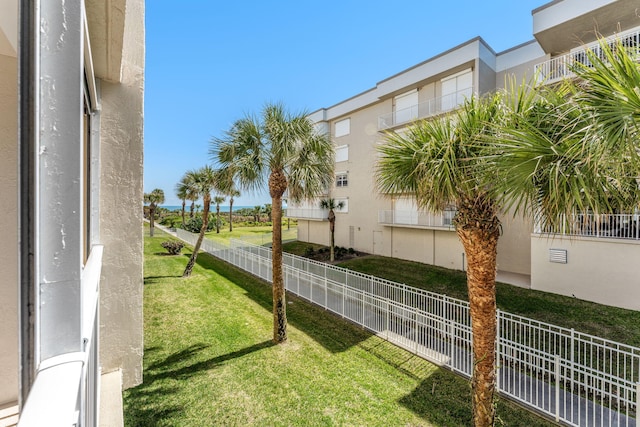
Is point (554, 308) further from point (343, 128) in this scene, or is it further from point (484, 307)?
point (343, 128)

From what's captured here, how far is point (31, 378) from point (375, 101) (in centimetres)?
2250

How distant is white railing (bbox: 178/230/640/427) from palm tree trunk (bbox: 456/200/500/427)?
68.1 inches

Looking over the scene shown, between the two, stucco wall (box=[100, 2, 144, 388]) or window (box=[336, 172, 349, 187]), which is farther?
window (box=[336, 172, 349, 187])

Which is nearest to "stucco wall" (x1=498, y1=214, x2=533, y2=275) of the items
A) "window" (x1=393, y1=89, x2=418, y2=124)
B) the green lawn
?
the green lawn

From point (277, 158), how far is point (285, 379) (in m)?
5.16

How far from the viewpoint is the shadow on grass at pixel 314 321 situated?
7.81 meters

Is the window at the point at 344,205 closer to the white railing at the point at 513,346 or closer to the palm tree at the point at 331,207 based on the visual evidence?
the palm tree at the point at 331,207

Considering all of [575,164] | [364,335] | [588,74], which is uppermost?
[588,74]

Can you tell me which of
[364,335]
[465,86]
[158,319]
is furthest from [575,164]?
[465,86]

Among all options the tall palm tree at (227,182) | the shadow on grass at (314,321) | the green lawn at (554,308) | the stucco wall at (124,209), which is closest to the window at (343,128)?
the green lawn at (554,308)

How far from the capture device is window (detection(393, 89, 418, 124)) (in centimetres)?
1812

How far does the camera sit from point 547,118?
351 centimetres

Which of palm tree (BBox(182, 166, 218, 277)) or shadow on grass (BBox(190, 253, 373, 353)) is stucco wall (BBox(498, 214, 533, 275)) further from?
palm tree (BBox(182, 166, 218, 277))

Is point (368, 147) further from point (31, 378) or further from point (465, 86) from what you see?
point (31, 378)
